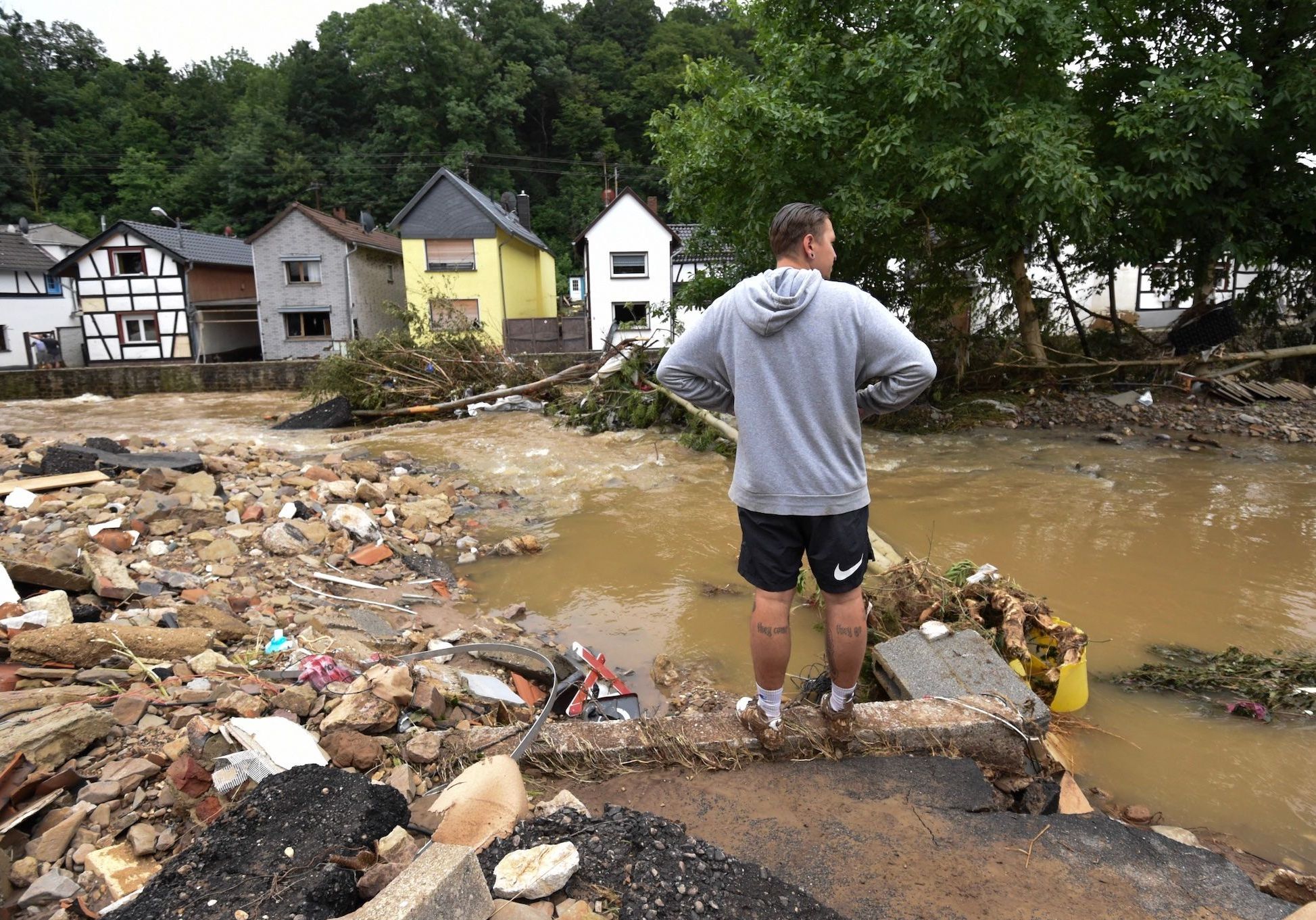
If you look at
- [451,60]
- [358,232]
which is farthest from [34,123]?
[358,232]

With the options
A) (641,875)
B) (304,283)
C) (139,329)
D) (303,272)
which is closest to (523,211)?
(303,272)

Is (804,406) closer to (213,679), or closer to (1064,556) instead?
(213,679)

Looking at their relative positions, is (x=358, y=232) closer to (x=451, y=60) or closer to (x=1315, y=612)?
(x=451, y=60)

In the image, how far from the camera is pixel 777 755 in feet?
10.0

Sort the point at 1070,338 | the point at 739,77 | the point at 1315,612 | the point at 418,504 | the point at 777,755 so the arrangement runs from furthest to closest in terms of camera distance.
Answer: the point at 1070,338 < the point at 739,77 < the point at 418,504 < the point at 1315,612 < the point at 777,755

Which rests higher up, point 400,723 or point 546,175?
point 546,175

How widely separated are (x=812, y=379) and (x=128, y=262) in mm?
37119

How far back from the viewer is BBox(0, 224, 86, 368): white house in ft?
103

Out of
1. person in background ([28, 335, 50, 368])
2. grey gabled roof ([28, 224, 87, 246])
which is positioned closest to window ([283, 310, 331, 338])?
person in background ([28, 335, 50, 368])

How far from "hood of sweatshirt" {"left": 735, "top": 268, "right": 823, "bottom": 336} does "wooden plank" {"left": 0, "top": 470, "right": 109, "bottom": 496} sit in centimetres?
776

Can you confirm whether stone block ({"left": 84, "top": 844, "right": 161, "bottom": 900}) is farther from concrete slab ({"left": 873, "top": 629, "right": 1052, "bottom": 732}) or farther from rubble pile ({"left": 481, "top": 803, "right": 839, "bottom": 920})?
concrete slab ({"left": 873, "top": 629, "right": 1052, "bottom": 732})

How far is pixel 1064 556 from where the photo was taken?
7.08 m

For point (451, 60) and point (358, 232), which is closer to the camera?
point (358, 232)

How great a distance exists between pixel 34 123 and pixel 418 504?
7006 cm
